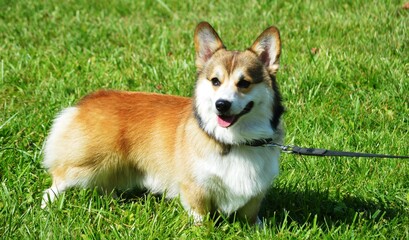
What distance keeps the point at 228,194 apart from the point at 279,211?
556mm

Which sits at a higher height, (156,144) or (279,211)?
(156,144)

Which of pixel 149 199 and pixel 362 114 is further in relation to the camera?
pixel 362 114

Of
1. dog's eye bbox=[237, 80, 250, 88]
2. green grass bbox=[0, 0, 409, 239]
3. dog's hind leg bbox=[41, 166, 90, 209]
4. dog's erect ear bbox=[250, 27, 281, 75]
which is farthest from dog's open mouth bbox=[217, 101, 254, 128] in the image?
dog's hind leg bbox=[41, 166, 90, 209]

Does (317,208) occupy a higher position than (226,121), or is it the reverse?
(226,121)

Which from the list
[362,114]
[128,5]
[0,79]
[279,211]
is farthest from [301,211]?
[128,5]

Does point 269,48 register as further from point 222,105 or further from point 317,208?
point 317,208

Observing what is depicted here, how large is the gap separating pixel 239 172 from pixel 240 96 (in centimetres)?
47

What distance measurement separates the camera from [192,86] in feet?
18.3

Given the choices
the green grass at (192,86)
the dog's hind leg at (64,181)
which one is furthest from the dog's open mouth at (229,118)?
the dog's hind leg at (64,181)

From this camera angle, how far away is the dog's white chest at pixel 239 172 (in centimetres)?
359

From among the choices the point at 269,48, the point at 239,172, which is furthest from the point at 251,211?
the point at 269,48

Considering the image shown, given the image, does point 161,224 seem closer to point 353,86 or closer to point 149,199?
point 149,199

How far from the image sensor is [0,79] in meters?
5.76

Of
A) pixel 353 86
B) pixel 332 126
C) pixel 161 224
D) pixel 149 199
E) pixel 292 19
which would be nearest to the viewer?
pixel 161 224
